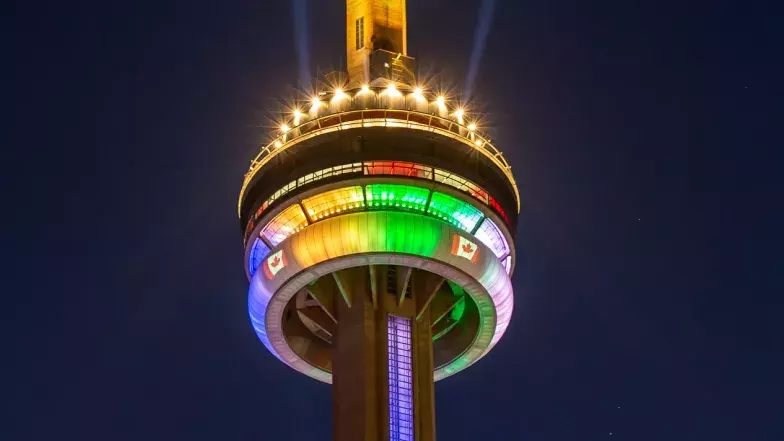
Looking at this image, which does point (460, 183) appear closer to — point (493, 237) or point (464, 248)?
point (493, 237)

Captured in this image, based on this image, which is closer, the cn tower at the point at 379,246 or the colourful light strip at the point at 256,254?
the cn tower at the point at 379,246

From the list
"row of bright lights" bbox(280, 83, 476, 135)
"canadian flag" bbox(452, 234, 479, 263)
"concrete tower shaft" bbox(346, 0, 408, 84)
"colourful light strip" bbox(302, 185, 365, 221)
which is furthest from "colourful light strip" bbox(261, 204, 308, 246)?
"concrete tower shaft" bbox(346, 0, 408, 84)

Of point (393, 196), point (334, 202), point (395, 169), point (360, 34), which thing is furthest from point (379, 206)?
point (360, 34)

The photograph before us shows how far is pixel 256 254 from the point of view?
91.9m

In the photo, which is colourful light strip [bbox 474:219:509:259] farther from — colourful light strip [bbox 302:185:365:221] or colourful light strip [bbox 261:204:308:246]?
colourful light strip [bbox 261:204:308:246]

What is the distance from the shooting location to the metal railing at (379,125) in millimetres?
90375

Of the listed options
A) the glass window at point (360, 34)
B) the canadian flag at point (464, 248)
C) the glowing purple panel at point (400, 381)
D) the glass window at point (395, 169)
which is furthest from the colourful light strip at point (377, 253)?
the glass window at point (360, 34)

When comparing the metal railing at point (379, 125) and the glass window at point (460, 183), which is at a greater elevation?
the metal railing at point (379, 125)

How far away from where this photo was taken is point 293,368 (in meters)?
95.6

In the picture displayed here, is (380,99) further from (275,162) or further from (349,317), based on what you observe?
(349,317)

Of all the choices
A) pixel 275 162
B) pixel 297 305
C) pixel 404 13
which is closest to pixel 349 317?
pixel 297 305

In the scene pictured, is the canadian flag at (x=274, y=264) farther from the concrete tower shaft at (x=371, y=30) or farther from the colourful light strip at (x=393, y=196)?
the concrete tower shaft at (x=371, y=30)

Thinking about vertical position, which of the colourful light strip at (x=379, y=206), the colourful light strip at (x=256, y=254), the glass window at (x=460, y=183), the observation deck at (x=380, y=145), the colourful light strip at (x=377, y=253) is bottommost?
the colourful light strip at (x=377, y=253)

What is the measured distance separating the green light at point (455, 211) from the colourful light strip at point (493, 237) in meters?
0.75
